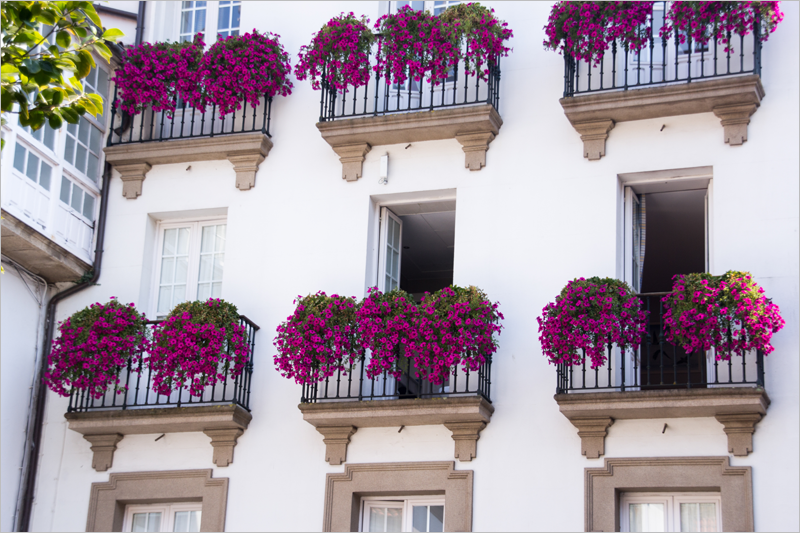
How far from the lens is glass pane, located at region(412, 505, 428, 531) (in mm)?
12016

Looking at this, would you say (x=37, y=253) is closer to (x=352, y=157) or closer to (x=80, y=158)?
(x=80, y=158)

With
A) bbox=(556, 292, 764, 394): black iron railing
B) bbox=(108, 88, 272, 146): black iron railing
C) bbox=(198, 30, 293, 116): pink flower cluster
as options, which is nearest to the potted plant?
bbox=(556, 292, 764, 394): black iron railing

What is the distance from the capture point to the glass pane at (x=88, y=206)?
13875 millimetres

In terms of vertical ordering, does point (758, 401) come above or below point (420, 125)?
below

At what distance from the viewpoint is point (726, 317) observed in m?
10.8

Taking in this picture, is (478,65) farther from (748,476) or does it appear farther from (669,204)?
(748,476)

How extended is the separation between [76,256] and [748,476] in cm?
744

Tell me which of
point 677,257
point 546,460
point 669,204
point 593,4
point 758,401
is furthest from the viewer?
point 677,257

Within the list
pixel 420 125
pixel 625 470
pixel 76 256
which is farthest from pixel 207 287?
pixel 625 470

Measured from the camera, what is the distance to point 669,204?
13453mm

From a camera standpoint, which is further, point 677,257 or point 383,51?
point 677,257

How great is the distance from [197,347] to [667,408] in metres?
4.63

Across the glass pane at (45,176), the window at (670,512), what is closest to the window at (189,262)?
the glass pane at (45,176)

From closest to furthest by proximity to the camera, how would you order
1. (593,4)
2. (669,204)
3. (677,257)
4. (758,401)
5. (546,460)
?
1. (758,401)
2. (546,460)
3. (593,4)
4. (669,204)
5. (677,257)
